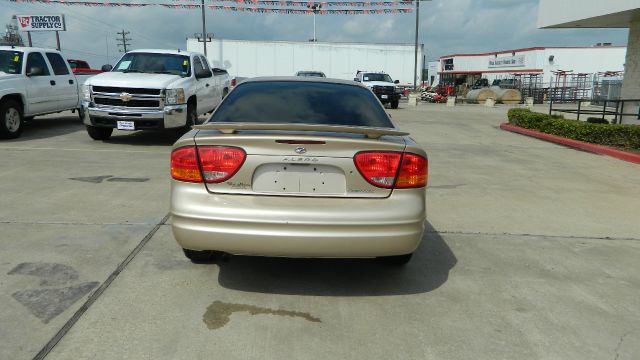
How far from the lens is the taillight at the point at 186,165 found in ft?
11.1

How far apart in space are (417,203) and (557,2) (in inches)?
616

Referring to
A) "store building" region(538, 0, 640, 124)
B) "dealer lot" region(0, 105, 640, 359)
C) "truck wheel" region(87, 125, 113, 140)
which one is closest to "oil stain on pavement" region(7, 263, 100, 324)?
"dealer lot" region(0, 105, 640, 359)

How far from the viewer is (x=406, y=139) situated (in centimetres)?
369

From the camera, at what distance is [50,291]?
140 inches

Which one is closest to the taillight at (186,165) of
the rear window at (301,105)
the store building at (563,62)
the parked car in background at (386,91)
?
the rear window at (301,105)

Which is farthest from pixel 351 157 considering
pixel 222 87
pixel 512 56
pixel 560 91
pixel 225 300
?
pixel 512 56

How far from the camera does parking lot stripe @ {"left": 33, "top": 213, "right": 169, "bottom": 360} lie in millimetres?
2848

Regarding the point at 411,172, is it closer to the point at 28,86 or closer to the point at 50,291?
the point at 50,291

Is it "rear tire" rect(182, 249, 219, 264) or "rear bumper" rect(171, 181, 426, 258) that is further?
"rear tire" rect(182, 249, 219, 264)

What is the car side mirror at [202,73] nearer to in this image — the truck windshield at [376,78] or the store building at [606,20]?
the store building at [606,20]

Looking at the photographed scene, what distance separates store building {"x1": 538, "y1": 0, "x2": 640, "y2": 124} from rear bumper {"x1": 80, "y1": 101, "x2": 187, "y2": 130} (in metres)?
11.7

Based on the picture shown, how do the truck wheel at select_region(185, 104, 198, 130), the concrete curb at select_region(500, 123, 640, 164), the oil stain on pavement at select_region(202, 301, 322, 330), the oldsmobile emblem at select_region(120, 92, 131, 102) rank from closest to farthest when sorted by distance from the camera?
the oil stain on pavement at select_region(202, 301, 322, 330)
the oldsmobile emblem at select_region(120, 92, 131, 102)
the concrete curb at select_region(500, 123, 640, 164)
the truck wheel at select_region(185, 104, 198, 130)

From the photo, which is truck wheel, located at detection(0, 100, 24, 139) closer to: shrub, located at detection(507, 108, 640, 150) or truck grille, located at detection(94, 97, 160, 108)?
truck grille, located at detection(94, 97, 160, 108)

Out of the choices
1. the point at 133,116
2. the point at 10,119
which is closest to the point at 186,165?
the point at 133,116
